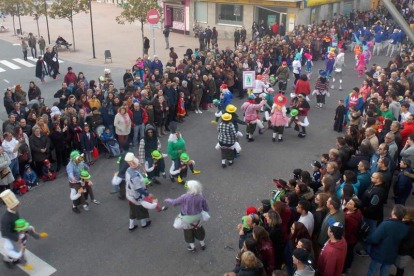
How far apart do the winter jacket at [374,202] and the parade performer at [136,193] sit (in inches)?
156

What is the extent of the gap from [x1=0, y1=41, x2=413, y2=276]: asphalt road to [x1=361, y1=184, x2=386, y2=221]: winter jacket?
104cm

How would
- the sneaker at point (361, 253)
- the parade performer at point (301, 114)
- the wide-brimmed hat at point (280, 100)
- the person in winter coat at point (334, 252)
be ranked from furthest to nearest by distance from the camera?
the parade performer at point (301, 114) < the wide-brimmed hat at point (280, 100) < the sneaker at point (361, 253) < the person in winter coat at point (334, 252)

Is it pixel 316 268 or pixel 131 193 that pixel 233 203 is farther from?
pixel 316 268

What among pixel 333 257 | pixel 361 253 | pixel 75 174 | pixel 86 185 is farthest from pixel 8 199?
pixel 361 253

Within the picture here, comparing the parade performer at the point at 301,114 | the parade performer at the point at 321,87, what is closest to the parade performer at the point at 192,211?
the parade performer at the point at 301,114

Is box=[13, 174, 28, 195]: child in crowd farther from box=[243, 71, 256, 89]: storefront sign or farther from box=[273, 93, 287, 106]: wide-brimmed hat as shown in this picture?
box=[243, 71, 256, 89]: storefront sign

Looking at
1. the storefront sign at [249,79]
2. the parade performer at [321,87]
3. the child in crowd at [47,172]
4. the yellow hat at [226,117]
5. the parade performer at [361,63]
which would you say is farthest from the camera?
the parade performer at [361,63]

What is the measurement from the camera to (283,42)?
21.3 m

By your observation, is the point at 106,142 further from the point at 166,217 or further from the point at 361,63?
the point at 361,63

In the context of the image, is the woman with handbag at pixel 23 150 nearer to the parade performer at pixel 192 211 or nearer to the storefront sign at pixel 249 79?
the parade performer at pixel 192 211

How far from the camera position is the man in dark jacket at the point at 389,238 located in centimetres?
605

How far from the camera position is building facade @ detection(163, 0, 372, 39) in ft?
95.8

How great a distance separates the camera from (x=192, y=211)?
7.36m

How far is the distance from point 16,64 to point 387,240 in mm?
24228
